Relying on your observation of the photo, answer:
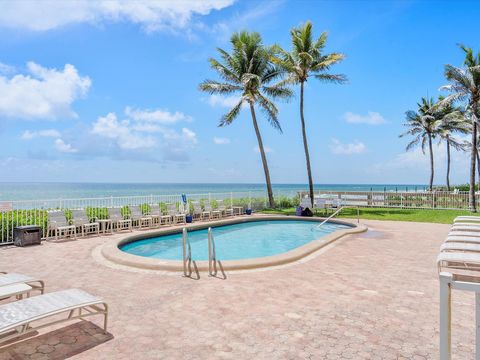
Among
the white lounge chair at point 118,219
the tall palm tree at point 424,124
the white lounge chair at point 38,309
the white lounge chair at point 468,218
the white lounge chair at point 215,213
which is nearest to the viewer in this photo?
the white lounge chair at point 38,309

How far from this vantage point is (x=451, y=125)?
32500 millimetres

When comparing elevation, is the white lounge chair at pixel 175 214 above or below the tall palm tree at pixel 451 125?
below

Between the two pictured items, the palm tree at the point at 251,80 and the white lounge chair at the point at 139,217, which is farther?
the palm tree at the point at 251,80

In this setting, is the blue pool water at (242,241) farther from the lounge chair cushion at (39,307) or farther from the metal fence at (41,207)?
the lounge chair cushion at (39,307)

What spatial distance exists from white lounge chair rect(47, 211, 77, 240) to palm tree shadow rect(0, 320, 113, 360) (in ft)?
22.6

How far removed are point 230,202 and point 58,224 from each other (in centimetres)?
889

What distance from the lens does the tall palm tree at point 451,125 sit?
30.8 metres

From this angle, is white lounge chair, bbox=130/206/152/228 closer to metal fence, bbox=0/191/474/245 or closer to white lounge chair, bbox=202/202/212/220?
metal fence, bbox=0/191/474/245

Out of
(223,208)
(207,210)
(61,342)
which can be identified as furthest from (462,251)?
(223,208)

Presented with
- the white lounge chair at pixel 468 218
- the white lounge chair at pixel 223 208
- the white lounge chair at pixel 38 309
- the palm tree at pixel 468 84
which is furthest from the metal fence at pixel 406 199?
the white lounge chair at pixel 38 309

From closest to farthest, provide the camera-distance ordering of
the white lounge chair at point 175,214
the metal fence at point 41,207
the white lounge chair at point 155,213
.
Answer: the metal fence at point 41,207 < the white lounge chair at point 155,213 < the white lounge chair at point 175,214

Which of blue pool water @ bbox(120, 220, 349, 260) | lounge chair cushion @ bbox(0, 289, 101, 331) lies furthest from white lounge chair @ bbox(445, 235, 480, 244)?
lounge chair cushion @ bbox(0, 289, 101, 331)

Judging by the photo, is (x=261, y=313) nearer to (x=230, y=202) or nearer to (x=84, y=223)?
(x=84, y=223)

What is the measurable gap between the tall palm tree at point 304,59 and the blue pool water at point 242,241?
604 centimetres
